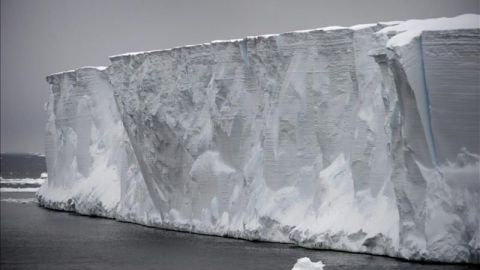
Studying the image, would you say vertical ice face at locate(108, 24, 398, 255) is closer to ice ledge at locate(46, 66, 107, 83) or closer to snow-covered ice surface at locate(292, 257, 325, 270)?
snow-covered ice surface at locate(292, 257, 325, 270)

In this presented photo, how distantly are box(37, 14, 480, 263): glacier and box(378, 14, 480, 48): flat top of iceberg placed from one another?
0.15 feet

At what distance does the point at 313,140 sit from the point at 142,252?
184 inches

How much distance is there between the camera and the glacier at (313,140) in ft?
60.7

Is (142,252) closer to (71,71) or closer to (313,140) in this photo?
(313,140)

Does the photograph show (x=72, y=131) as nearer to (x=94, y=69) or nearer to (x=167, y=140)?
(x=94, y=69)

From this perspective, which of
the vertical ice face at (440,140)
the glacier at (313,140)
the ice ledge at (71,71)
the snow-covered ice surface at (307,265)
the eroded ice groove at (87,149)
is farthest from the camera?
the ice ledge at (71,71)

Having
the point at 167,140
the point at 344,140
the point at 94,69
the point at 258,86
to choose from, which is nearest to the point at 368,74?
the point at 344,140

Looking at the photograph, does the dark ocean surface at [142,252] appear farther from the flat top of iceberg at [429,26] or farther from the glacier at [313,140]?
the flat top of iceberg at [429,26]

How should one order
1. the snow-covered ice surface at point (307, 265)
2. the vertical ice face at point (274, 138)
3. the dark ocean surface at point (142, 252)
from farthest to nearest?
1. the vertical ice face at point (274, 138)
2. the dark ocean surface at point (142, 252)
3. the snow-covered ice surface at point (307, 265)

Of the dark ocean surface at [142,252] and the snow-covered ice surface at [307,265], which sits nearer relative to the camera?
the snow-covered ice surface at [307,265]

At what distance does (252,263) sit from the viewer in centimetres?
1991

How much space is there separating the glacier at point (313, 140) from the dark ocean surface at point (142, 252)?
63 centimetres

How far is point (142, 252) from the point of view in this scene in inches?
878

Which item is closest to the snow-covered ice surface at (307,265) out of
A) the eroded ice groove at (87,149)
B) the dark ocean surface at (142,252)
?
the dark ocean surface at (142,252)
